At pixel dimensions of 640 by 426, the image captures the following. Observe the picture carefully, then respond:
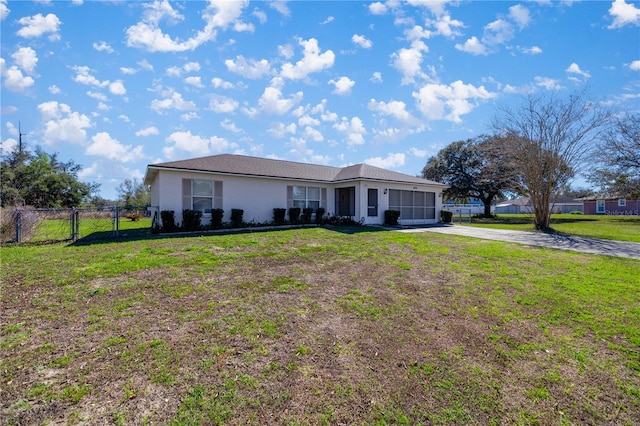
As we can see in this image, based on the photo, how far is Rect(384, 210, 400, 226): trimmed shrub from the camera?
16.3 metres

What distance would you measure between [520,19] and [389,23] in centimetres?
432

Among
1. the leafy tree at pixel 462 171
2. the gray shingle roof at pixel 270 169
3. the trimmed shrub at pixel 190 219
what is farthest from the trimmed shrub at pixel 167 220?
the leafy tree at pixel 462 171

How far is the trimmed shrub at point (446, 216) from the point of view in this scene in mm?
19281

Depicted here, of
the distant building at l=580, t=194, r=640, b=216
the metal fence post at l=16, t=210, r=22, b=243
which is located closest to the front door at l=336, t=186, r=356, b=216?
the metal fence post at l=16, t=210, r=22, b=243

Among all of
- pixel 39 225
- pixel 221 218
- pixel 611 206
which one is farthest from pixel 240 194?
pixel 611 206

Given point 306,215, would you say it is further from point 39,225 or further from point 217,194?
point 39,225

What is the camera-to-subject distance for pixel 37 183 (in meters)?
26.3

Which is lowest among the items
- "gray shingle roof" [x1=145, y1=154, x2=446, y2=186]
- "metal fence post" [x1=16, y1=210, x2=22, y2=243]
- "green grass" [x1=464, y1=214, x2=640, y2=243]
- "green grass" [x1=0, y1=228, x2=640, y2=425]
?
"green grass" [x1=0, y1=228, x2=640, y2=425]

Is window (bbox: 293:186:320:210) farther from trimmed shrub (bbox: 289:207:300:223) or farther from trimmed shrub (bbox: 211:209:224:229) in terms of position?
trimmed shrub (bbox: 211:209:224:229)

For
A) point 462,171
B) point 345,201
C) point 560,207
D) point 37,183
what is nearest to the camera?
point 345,201

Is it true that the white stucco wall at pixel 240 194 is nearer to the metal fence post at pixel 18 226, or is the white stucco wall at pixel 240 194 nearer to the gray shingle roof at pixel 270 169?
the gray shingle roof at pixel 270 169

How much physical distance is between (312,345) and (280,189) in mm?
12429

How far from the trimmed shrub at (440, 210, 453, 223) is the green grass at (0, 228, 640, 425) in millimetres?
13689

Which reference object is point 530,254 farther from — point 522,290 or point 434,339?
point 434,339
